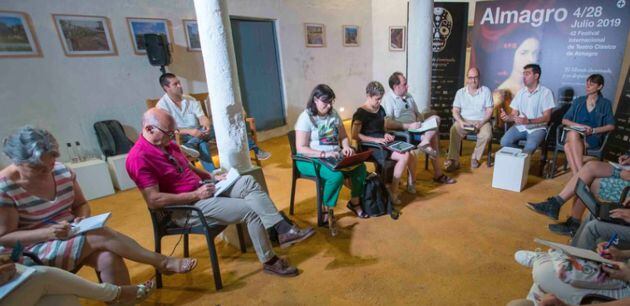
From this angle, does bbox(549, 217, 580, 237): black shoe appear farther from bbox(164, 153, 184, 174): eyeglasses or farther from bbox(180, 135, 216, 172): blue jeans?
bbox(180, 135, 216, 172): blue jeans

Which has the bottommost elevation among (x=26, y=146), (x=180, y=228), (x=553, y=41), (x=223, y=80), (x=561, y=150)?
(x=561, y=150)

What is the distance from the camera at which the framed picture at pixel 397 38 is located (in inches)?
276

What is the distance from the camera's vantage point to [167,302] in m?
2.08

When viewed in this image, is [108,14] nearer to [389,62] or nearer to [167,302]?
[167,302]

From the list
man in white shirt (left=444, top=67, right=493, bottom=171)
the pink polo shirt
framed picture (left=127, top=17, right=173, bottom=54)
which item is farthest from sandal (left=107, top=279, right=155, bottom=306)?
framed picture (left=127, top=17, right=173, bottom=54)

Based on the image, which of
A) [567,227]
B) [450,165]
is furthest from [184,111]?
[567,227]

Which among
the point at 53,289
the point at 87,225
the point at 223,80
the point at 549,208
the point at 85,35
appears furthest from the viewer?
the point at 85,35

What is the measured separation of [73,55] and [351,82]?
5110 mm

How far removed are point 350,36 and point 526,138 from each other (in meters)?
4.37

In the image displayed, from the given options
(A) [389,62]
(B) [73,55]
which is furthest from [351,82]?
(B) [73,55]

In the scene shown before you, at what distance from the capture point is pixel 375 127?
3.31 metres

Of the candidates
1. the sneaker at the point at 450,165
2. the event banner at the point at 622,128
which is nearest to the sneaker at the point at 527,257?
the sneaker at the point at 450,165

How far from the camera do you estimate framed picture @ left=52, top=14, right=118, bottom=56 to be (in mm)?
3822

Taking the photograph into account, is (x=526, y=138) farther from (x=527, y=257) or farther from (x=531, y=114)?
(x=527, y=257)
